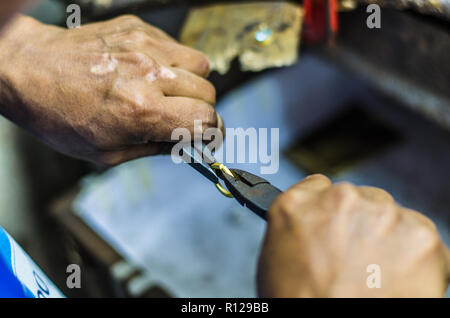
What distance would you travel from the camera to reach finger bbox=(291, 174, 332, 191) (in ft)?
1.59

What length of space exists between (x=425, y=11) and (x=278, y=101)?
625mm

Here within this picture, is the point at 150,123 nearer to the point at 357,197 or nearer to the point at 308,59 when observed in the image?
the point at 357,197

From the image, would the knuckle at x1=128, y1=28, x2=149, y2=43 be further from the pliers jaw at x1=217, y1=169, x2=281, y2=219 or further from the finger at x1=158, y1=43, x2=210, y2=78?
the pliers jaw at x1=217, y1=169, x2=281, y2=219

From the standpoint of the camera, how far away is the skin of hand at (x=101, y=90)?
0.63 metres

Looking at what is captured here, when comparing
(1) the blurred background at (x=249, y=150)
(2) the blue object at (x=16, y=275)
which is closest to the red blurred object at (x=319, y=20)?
(1) the blurred background at (x=249, y=150)

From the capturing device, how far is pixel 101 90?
63 centimetres

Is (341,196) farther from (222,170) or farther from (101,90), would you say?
(101,90)

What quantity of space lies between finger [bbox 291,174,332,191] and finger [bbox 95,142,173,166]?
0.76ft

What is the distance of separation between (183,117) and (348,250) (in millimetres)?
294

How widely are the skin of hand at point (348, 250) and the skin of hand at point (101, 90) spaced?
24 cm

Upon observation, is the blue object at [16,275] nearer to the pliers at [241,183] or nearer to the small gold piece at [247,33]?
the pliers at [241,183]
